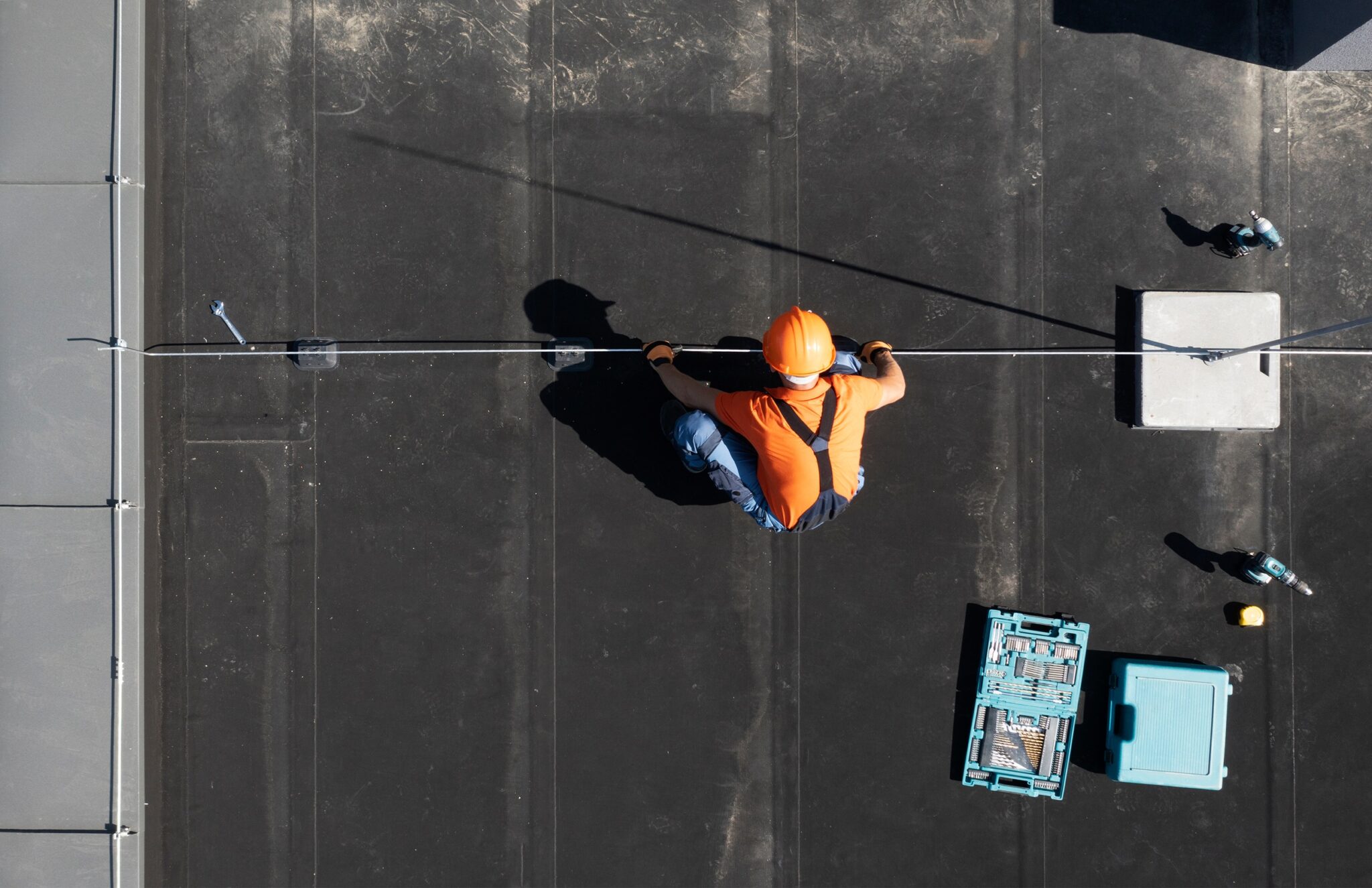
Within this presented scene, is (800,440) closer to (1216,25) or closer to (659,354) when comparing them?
(659,354)

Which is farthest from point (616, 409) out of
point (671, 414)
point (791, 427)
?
point (791, 427)

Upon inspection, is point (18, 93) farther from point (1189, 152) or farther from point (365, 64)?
point (1189, 152)

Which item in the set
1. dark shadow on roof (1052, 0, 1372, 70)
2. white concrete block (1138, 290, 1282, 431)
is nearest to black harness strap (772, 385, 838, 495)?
white concrete block (1138, 290, 1282, 431)

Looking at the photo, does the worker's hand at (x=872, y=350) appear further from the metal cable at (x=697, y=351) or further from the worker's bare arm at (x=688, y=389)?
the worker's bare arm at (x=688, y=389)

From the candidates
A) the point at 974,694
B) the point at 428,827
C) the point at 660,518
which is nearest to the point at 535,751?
the point at 428,827

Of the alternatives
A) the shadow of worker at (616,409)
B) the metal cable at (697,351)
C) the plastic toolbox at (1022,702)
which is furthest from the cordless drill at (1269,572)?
the shadow of worker at (616,409)
